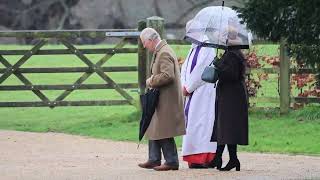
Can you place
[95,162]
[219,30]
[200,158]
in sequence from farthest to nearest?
[95,162] → [200,158] → [219,30]

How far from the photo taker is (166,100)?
1061cm

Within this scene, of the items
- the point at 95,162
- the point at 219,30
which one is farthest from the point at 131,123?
the point at 219,30

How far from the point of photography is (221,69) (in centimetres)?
1026

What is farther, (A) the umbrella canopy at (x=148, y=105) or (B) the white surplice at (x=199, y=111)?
(B) the white surplice at (x=199, y=111)

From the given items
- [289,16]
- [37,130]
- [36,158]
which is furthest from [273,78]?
[289,16]

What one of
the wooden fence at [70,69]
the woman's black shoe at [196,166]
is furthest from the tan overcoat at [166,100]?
the wooden fence at [70,69]

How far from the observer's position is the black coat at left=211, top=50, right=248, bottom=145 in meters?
10.3

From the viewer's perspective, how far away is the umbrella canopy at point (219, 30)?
10.5m

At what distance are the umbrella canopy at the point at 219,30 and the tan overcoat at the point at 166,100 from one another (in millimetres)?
448

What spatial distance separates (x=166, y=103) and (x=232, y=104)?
782 mm

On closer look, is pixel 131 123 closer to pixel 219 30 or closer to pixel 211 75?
pixel 219 30

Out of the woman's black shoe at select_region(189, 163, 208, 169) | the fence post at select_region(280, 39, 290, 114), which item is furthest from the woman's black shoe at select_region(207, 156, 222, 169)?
the fence post at select_region(280, 39, 290, 114)

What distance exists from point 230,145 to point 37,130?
633cm

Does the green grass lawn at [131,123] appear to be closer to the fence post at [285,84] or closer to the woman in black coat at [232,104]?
the fence post at [285,84]
